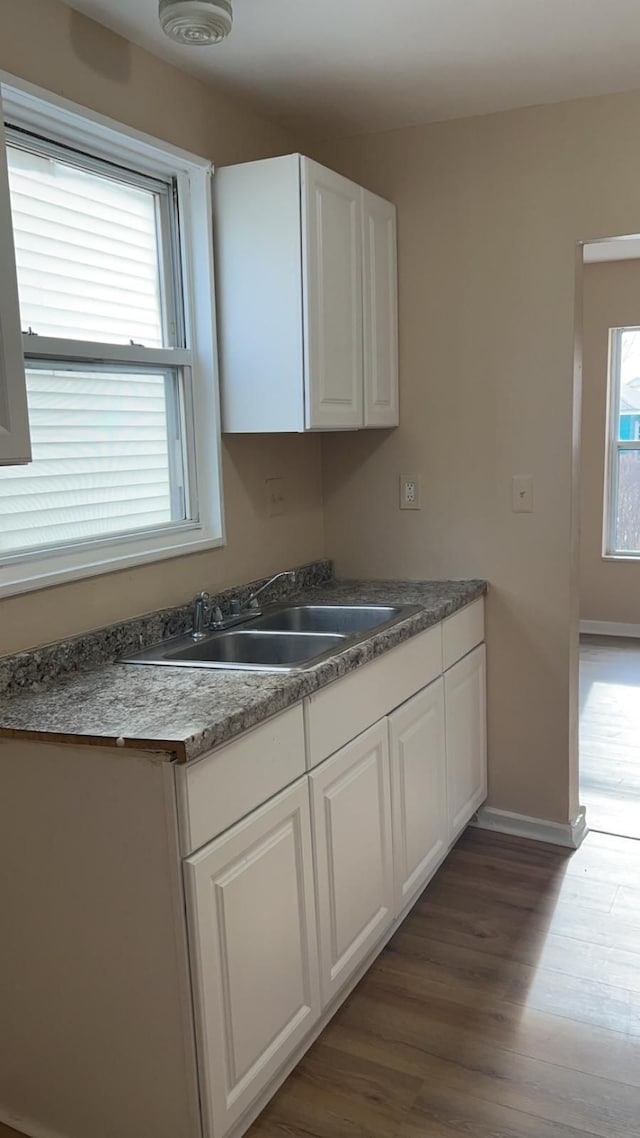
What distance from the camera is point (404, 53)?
2346 millimetres

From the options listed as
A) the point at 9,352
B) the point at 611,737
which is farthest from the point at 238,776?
the point at 611,737

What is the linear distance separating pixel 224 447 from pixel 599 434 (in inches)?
155

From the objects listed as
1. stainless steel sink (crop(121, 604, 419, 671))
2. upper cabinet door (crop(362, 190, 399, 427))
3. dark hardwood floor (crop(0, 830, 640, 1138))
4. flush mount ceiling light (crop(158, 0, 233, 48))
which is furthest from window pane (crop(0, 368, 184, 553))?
dark hardwood floor (crop(0, 830, 640, 1138))

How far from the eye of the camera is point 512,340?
287 centimetres

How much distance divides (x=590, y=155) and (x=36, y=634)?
2121 millimetres

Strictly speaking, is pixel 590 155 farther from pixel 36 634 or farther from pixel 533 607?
pixel 36 634

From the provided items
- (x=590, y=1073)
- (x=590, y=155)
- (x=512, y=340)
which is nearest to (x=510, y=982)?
(x=590, y=1073)

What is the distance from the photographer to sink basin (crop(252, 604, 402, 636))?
265 centimetres

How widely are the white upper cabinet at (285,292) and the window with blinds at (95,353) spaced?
14 cm

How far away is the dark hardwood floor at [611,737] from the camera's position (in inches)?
127

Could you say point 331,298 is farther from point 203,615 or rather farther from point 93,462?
point 203,615

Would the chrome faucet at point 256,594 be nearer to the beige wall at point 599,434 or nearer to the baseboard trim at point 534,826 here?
the baseboard trim at point 534,826

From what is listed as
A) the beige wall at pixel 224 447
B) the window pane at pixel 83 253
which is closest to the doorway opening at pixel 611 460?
the beige wall at pixel 224 447

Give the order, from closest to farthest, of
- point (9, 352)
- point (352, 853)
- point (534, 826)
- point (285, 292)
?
point (9, 352) < point (352, 853) < point (285, 292) < point (534, 826)
